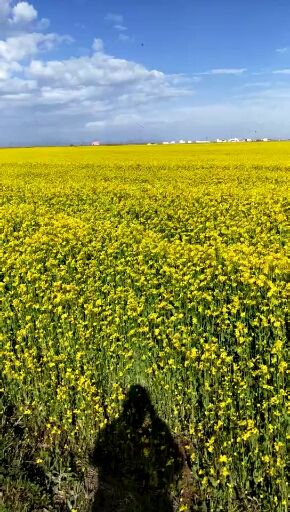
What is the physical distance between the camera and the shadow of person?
5227 millimetres

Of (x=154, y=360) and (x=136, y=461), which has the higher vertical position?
(x=154, y=360)

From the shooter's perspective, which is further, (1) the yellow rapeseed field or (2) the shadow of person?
(2) the shadow of person

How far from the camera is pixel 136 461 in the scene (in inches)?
224

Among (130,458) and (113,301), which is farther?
(113,301)

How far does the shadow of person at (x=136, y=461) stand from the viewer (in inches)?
206

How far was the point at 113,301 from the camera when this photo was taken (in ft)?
26.0

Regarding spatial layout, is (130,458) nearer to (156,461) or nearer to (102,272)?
(156,461)

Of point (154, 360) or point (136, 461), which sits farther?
point (154, 360)

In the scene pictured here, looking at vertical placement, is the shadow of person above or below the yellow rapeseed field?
below

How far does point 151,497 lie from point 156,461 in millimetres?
408

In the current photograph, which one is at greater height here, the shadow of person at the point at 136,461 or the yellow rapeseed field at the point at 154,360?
the yellow rapeseed field at the point at 154,360

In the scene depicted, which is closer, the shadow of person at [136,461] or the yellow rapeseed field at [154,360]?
the yellow rapeseed field at [154,360]

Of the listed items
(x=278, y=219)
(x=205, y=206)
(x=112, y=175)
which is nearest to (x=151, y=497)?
(x=278, y=219)

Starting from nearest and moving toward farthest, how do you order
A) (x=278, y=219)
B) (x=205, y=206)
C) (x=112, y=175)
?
(x=278, y=219) < (x=205, y=206) < (x=112, y=175)
